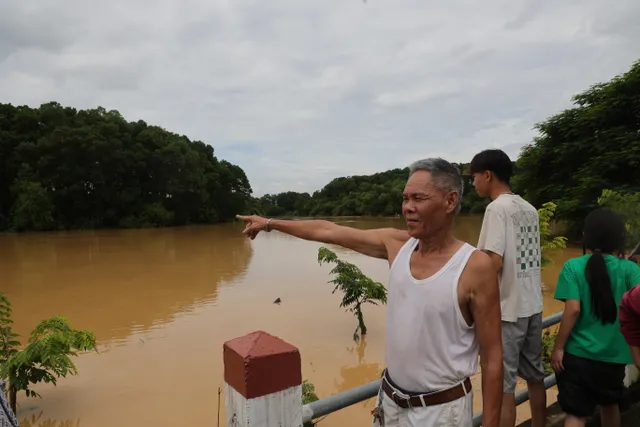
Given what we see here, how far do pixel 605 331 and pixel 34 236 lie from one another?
33239mm

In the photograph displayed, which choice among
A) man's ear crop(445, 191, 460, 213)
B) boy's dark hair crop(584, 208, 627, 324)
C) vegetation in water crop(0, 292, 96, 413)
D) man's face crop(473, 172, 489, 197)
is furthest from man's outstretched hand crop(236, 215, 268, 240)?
vegetation in water crop(0, 292, 96, 413)

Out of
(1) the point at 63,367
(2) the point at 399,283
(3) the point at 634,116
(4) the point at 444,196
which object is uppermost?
(3) the point at 634,116

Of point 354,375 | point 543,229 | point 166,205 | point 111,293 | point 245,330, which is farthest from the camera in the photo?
point 166,205

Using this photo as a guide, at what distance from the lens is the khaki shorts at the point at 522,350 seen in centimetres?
224

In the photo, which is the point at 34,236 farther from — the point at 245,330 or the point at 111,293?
the point at 245,330

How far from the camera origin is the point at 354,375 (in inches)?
267

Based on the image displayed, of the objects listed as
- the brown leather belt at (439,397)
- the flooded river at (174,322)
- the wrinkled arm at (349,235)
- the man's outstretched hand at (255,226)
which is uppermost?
the man's outstretched hand at (255,226)

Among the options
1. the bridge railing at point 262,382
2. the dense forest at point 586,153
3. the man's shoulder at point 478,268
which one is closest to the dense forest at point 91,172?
the dense forest at point 586,153

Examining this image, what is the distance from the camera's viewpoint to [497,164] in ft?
7.77

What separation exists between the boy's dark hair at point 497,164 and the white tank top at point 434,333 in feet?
3.25

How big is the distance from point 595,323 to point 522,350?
376 millimetres

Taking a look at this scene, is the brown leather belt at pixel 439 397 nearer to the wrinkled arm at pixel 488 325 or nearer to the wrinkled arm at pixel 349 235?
the wrinkled arm at pixel 488 325

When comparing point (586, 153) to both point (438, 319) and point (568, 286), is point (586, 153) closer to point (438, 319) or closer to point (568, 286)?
point (568, 286)

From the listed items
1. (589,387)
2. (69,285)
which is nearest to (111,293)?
(69,285)
